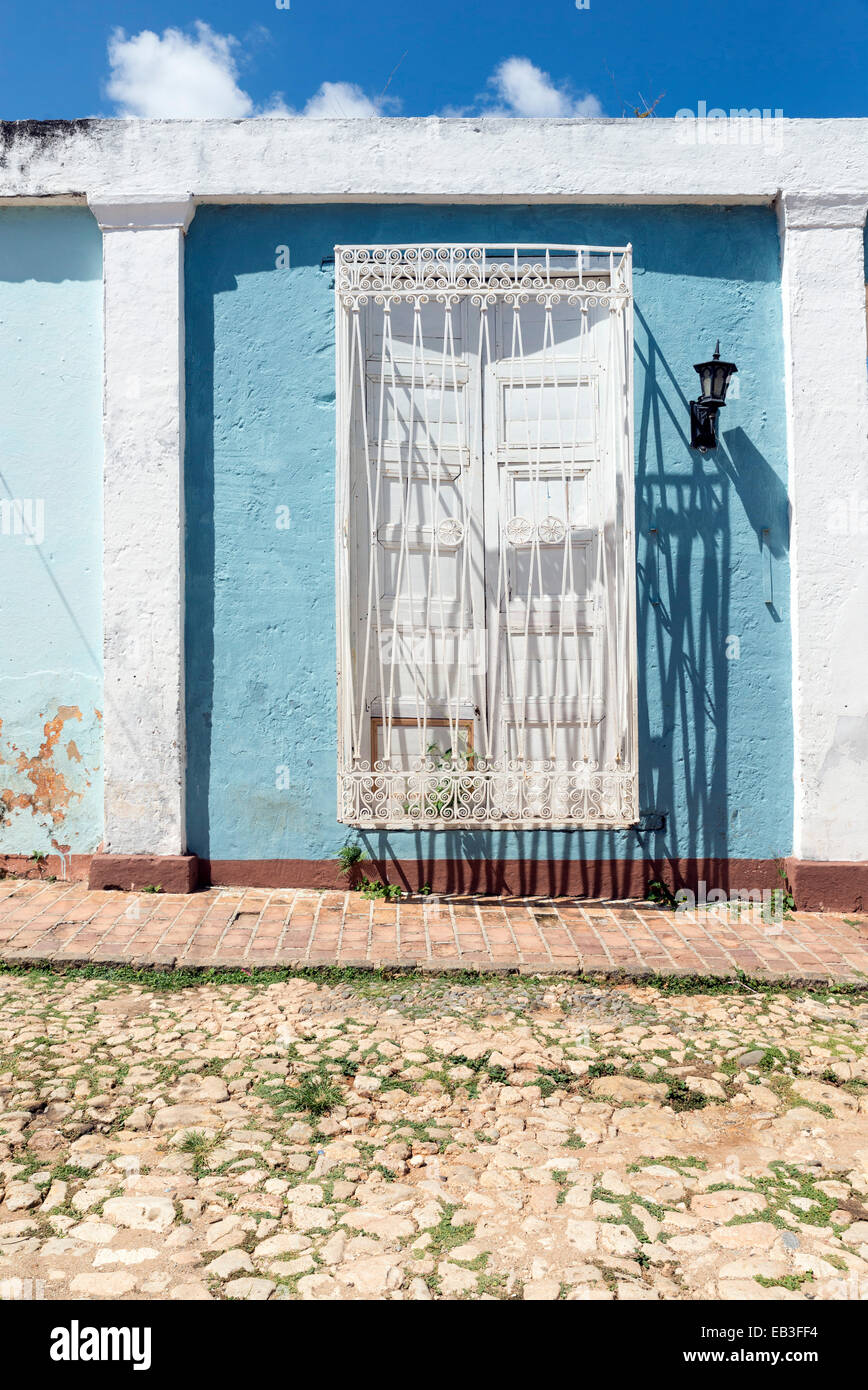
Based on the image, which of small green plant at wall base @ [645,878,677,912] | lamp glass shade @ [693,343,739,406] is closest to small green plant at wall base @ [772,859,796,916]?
small green plant at wall base @ [645,878,677,912]

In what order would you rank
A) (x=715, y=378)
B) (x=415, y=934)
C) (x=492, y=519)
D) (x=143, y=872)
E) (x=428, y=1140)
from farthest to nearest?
(x=492, y=519) < (x=143, y=872) < (x=715, y=378) < (x=415, y=934) < (x=428, y=1140)

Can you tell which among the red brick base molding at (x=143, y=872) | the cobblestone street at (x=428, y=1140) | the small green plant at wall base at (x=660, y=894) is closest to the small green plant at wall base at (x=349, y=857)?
the red brick base molding at (x=143, y=872)

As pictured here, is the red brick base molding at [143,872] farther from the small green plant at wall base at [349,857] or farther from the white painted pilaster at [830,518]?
the white painted pilaster at [830,518]

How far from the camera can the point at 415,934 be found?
15.9 ft

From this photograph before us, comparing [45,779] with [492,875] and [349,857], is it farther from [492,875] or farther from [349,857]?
[492,875]

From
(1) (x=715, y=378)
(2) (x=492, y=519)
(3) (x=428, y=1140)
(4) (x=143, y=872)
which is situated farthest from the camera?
(2) (x=492, y=519)

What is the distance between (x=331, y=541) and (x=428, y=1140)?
128 inches

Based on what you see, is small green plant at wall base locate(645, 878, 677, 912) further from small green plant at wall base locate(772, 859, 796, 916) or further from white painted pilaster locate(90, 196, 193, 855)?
white painted pilaster locate(90, 196, 193, 855)

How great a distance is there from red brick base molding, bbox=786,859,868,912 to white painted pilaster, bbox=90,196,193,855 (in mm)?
→ 3194

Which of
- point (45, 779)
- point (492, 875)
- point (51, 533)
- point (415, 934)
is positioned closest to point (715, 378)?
point (492, 875)

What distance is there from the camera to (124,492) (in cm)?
543

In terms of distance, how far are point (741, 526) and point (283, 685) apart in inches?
100

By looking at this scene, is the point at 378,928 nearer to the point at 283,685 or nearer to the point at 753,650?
the point at 283,685

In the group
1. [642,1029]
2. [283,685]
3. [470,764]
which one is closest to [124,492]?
[283,685]
